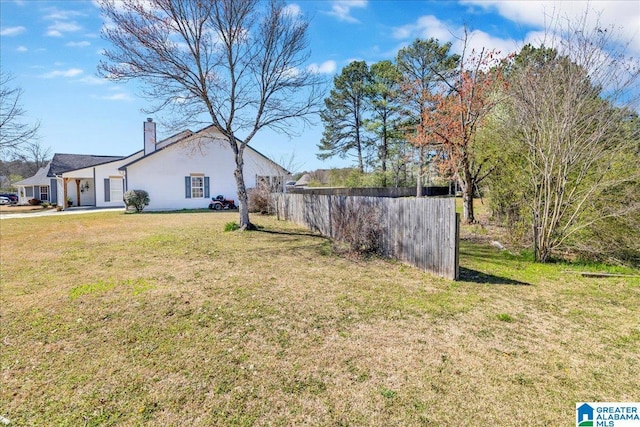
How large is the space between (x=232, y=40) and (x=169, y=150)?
37.8 ft

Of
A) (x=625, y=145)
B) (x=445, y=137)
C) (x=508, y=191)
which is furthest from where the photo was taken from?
(x=445, y=137)

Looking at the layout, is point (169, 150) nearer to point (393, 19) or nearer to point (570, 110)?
point (393, 19)

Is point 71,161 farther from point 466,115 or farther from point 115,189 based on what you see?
point 466,115

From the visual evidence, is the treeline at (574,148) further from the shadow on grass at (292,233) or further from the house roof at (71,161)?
the house roof at (71,161)

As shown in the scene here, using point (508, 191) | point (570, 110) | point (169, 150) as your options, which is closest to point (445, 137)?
point (508, 191)

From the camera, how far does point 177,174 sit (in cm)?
2062

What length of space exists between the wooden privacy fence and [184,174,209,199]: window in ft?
47.5

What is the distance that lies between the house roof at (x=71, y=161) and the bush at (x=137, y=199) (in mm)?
9726

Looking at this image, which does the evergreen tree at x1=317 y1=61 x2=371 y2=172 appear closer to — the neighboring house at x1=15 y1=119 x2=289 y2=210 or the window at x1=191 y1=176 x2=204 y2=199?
the neighboring house at x1=15 y1=119 x2=289 y2=210

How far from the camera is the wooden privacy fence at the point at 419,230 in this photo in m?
5.69

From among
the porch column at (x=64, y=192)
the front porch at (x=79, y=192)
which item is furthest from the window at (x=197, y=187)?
the front porch at (x=79, y=192)

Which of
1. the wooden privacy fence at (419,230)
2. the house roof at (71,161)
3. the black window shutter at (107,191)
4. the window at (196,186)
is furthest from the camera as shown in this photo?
the house roof at (71,161)

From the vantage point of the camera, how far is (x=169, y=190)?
2050 cm

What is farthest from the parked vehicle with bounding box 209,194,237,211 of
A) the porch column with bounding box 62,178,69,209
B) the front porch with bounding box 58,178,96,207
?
the front porch with bounding box 58,178,96,207
